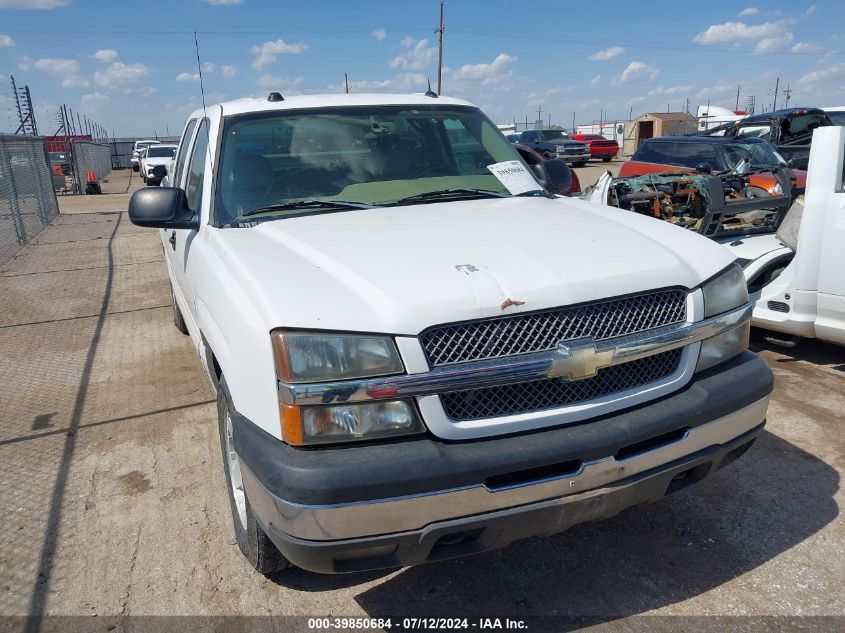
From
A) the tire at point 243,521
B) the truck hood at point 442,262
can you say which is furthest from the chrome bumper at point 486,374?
the tire at point 243,521

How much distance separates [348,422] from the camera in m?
2.16

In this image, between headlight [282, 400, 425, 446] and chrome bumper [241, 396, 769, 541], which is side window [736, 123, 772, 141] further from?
headlight [282, 400, 425, 446]

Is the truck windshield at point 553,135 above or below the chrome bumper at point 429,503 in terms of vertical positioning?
below

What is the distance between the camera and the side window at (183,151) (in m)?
4.76

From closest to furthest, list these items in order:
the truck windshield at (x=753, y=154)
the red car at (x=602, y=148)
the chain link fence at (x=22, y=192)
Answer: the truck windshield at (x=753, y=154) → the chain link fence at (x=22, y=192) → the red car at (x=602, y=148)

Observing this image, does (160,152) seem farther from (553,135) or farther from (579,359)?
(579,359)

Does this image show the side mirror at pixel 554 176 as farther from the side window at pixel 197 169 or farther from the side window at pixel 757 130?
the side window at pixel 757 130

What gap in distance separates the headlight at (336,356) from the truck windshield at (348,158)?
4.29 ft

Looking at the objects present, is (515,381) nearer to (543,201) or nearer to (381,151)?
(543,201)

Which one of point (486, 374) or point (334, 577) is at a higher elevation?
point (486, 374)

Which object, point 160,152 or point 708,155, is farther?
point 160,152

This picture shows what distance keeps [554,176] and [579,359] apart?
2.09 m

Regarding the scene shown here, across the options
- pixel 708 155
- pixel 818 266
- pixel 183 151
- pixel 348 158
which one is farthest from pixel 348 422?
pixel 708 155

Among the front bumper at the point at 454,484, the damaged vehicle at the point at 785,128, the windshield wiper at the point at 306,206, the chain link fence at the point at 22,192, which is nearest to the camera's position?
the front bumper at the point at 454,484
